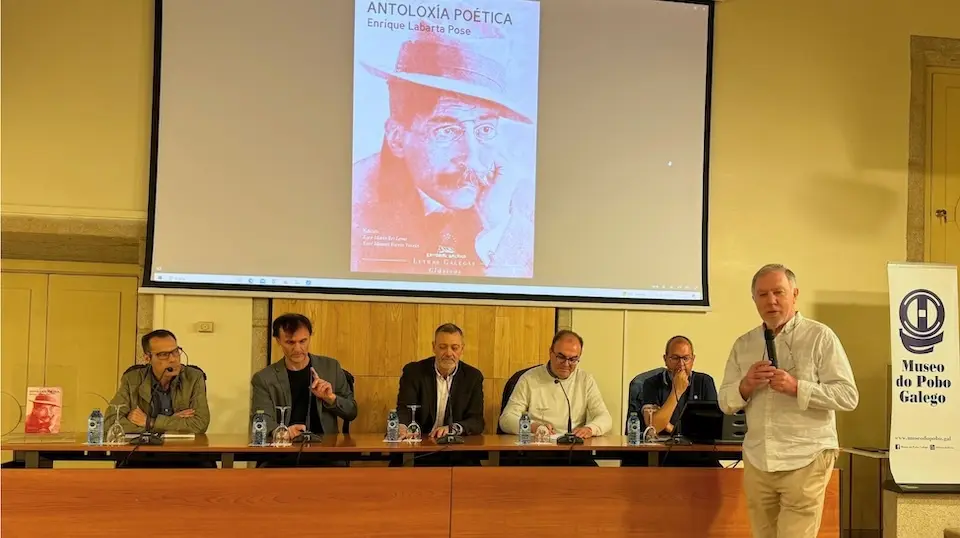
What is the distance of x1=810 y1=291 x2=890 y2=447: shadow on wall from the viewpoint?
5.70 meters

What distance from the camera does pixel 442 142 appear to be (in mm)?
5062

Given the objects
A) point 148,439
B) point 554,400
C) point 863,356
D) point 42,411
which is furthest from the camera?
point 863,356

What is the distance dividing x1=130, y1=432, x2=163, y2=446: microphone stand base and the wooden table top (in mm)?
32

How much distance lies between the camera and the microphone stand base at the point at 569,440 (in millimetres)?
3625

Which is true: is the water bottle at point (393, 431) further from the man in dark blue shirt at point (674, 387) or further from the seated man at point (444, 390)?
the man in dark blue shirt at point (674, 387)

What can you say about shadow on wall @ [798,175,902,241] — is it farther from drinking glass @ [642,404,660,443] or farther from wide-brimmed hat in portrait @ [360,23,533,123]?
drinking glass @ [642,404,660,443]

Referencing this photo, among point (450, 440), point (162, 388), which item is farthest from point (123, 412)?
point (450, 440)

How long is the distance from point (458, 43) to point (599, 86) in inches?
37.1

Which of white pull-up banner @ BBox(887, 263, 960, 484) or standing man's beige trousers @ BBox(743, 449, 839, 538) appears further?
white pull-up banner @ BBox(887, 263, 960, 484)

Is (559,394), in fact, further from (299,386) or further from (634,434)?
(299,386)

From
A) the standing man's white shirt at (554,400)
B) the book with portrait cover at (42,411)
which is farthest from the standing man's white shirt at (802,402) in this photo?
the book with portrait cover at (42,411)

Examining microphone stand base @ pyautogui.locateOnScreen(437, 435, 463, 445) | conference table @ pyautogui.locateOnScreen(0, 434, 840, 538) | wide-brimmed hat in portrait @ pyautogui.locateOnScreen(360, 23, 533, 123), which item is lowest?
conference table @ pyautogui.locateOnScreen(0, 434, 840, 538)

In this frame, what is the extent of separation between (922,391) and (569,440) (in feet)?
7.28

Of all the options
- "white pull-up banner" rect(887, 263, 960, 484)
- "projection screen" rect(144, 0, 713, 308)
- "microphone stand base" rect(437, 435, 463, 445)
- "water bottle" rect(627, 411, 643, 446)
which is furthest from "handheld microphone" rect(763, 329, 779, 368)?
"projection screen" rect(144, 0, 713, 308)
